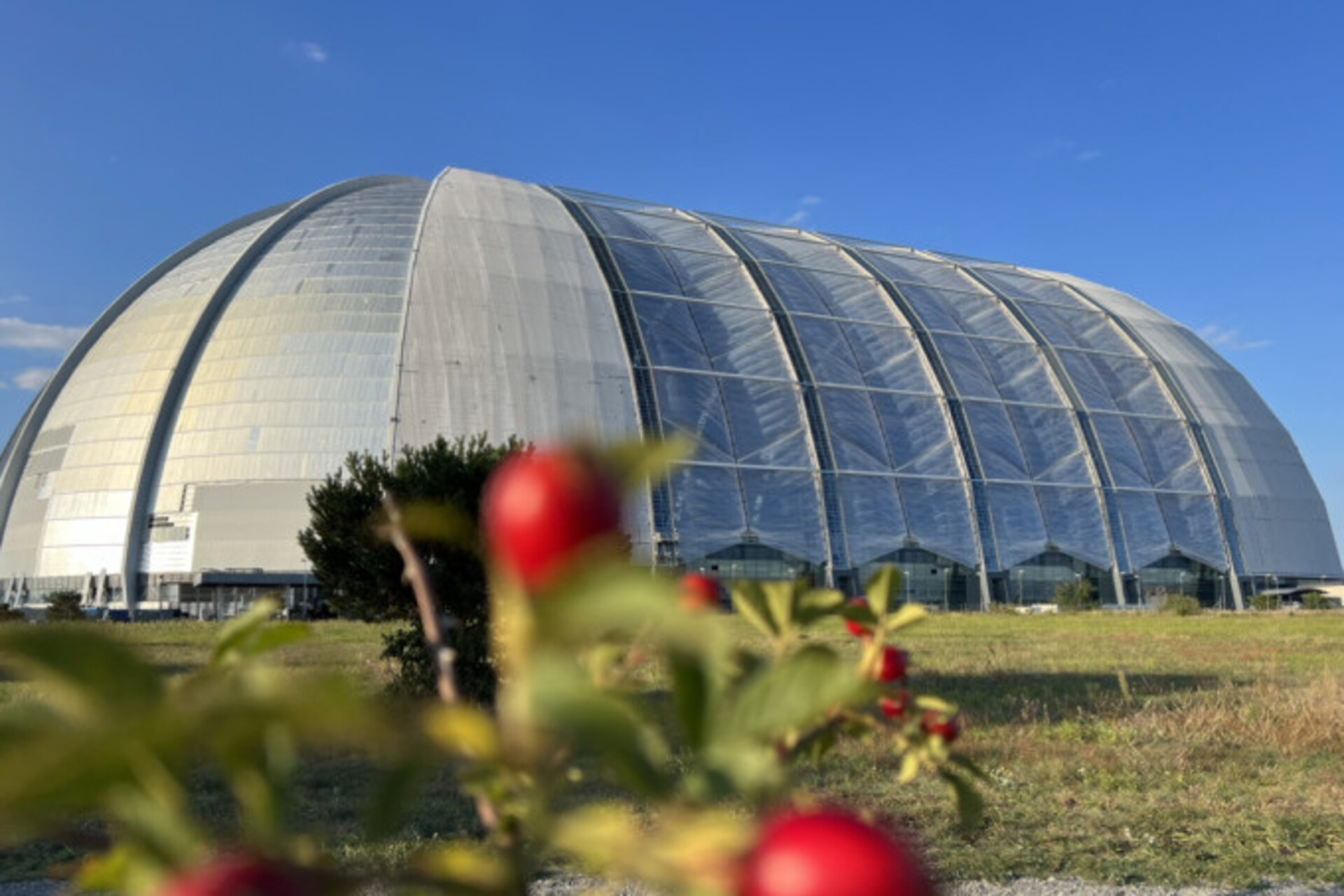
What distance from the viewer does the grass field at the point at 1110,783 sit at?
6.10 meters

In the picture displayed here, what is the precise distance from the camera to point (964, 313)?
44.1 metres

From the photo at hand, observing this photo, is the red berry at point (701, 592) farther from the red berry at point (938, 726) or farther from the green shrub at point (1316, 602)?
the green shrub at point (1316, 602)

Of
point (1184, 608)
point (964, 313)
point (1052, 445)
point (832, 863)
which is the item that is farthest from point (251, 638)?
point (964, 313)

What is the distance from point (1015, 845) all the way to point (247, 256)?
37.5 metres

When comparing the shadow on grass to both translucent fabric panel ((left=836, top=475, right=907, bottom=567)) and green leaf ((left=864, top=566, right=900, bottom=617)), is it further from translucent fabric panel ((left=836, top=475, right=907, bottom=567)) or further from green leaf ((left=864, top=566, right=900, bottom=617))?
→ translucent fabric panel ((left=836, top=475, right=907, bottom=567))

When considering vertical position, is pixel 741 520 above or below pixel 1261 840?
above

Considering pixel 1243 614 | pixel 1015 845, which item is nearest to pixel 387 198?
pixel 1243 614

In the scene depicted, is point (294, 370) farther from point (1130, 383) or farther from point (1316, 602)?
point (1316, 602)

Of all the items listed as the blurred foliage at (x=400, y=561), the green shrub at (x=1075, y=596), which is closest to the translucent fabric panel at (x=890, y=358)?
the green shrub at (x=1075, y=596)

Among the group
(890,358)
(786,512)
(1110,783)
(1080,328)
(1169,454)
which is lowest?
(1110,783)

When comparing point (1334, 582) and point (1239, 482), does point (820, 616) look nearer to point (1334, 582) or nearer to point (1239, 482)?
point (1239, 482)

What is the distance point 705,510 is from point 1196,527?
21.0 meters

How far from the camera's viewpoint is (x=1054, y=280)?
50.5 m

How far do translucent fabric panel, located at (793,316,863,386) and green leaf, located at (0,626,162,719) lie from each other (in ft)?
124
